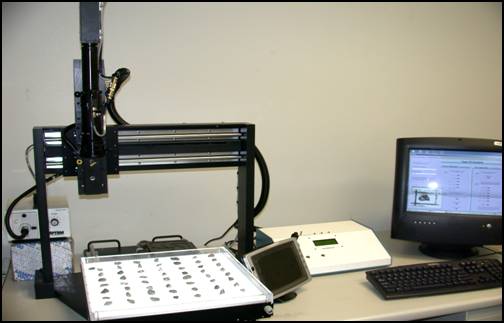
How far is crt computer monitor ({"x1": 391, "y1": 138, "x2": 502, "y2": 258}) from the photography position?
183cm

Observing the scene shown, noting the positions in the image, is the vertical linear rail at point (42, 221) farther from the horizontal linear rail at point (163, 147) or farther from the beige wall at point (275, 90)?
the beige wall at point (275, 90)

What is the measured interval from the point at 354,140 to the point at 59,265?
1369mm

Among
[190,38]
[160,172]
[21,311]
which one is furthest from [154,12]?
[21,311]

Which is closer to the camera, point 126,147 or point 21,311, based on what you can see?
point 21,311

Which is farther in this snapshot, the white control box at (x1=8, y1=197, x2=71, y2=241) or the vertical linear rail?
the white control box at (x1=8, y1=197, x2=71, y2=241)

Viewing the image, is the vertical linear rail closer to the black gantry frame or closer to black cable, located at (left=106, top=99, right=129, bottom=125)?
the black gantry frame

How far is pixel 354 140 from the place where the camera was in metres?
2.29

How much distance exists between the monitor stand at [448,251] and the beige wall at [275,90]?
1.59 feet

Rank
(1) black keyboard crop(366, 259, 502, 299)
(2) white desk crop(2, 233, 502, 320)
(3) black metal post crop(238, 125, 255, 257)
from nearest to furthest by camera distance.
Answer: (2) white desk crop(2, 233, 502, 320) → (1) black keyboard crop(366, 259, 502, 299) → (3) black metal post crop(238, 125, 255, 257)

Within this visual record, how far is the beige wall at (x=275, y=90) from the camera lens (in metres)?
1.83

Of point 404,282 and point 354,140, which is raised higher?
point 354,140

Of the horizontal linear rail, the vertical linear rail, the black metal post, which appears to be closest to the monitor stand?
the black metal post

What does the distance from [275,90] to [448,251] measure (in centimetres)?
95

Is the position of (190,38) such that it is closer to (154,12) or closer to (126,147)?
(154,12)
